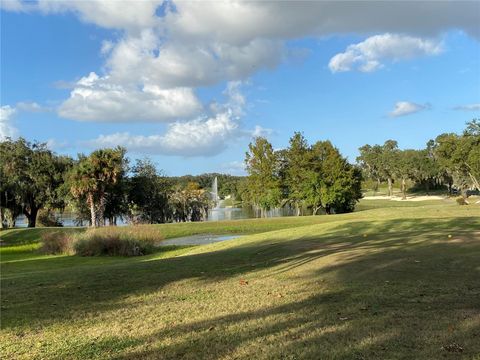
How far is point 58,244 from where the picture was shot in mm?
27281

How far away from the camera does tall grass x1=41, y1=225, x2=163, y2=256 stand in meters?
25.1

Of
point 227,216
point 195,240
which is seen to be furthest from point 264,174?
point 195,240

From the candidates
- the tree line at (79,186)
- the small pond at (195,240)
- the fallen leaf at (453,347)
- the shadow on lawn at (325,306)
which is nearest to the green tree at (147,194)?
the tree line at (79,186)

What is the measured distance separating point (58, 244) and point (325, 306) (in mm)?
23487

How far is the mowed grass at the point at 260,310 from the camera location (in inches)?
203

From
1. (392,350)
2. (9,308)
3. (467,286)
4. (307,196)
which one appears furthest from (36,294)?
(307,196)

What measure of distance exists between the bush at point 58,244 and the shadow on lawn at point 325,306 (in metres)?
15.5

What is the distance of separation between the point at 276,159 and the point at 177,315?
202 feet

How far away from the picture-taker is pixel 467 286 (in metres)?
7.93

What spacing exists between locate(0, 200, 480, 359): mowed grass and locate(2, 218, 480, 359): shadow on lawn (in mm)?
21

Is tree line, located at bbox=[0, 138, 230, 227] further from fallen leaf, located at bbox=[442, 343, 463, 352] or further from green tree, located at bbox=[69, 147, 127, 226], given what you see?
fallen leaf, located at bbox=[442, 343, 463, 352]

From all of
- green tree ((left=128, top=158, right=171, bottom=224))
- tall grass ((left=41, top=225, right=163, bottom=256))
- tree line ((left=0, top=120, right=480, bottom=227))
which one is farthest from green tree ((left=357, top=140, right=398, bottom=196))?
tall grass ((left=41, top=225, right=163, bottom=256))

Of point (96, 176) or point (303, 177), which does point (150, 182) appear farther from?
point (303, 177)

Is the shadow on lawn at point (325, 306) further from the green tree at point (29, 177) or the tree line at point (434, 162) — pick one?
the tree line at point (434, 162)
